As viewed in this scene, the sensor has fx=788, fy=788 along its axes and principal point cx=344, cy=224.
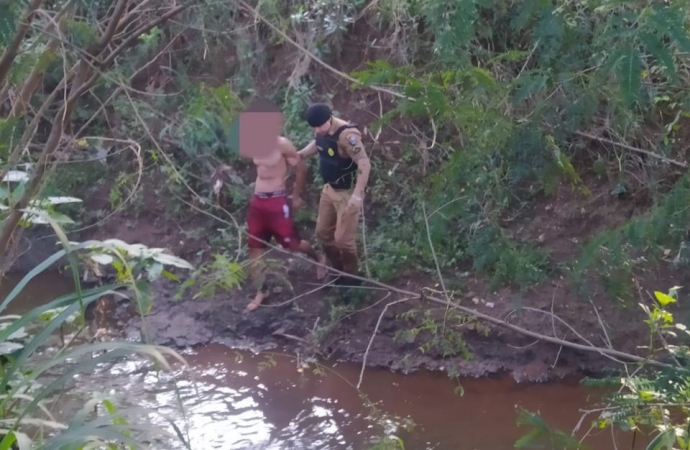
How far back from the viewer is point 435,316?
5535mm

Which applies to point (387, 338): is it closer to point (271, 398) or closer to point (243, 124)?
point (271, 398)

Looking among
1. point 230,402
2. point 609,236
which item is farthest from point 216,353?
point 609,236

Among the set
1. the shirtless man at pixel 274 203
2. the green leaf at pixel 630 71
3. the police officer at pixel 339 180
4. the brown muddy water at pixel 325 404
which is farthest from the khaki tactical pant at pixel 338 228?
the green leaf at pixel 630 71

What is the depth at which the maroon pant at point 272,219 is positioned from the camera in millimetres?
5703

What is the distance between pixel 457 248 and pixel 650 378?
3.06 metres

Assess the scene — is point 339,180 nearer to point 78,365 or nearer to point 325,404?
point 325,404

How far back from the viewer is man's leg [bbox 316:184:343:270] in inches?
224

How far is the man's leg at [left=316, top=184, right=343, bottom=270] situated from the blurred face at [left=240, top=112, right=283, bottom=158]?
597 millimetres

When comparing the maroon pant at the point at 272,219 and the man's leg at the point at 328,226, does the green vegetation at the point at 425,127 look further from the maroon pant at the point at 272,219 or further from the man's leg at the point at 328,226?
the maroon pant at the point at 272,219

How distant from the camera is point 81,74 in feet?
9.81

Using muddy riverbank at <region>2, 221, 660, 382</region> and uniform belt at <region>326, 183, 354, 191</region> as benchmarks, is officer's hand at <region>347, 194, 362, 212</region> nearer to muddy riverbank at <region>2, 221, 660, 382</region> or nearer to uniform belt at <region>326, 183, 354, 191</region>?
uniform belt at <region>326, 183, 354, 191</region>

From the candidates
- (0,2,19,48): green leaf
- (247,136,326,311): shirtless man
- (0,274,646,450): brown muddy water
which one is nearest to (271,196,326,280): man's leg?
(247,136,326,311): shirtless man

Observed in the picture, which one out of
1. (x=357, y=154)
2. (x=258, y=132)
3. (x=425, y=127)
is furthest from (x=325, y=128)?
(x=425, y=127)

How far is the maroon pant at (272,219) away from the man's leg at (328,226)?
0.21m
